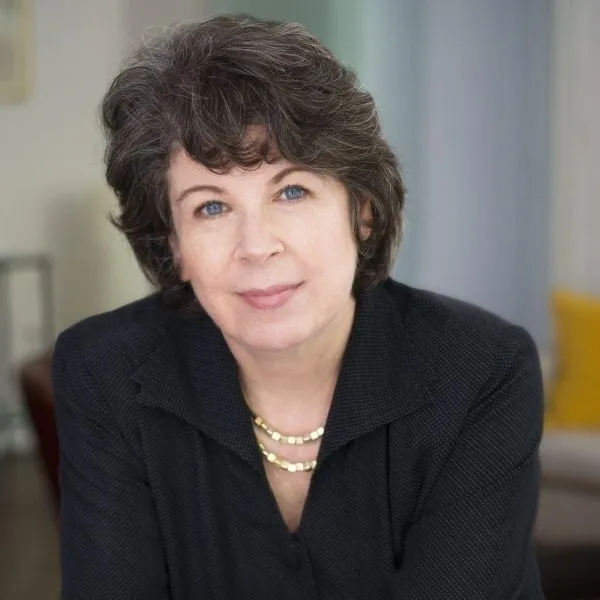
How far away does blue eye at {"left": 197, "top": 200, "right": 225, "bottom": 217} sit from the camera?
3.85 ft

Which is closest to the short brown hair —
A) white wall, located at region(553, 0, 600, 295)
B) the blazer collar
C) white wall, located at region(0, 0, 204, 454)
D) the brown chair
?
the blazer collar

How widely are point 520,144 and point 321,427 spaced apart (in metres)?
2.06

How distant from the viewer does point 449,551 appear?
1169 millimetres

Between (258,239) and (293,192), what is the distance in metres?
0.08

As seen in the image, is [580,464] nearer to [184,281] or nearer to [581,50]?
[184,281]

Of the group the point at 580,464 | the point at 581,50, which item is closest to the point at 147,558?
the point at 580,464

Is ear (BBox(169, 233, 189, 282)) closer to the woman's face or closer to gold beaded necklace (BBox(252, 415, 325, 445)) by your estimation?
the woman's face

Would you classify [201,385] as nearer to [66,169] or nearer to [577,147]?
[66,169]

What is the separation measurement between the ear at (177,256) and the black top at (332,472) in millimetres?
124

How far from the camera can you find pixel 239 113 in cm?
112

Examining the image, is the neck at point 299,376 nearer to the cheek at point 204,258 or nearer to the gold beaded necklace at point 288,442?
the gold beaded necklace at point 288,442

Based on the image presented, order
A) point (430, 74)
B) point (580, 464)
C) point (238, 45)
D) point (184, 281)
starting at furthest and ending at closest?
point (430, 74) → point (580, 464) → point (184, 281) → point (238, 45)

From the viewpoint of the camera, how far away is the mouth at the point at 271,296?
1173 millimetres

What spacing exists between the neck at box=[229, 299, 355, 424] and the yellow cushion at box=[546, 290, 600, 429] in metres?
1.38
